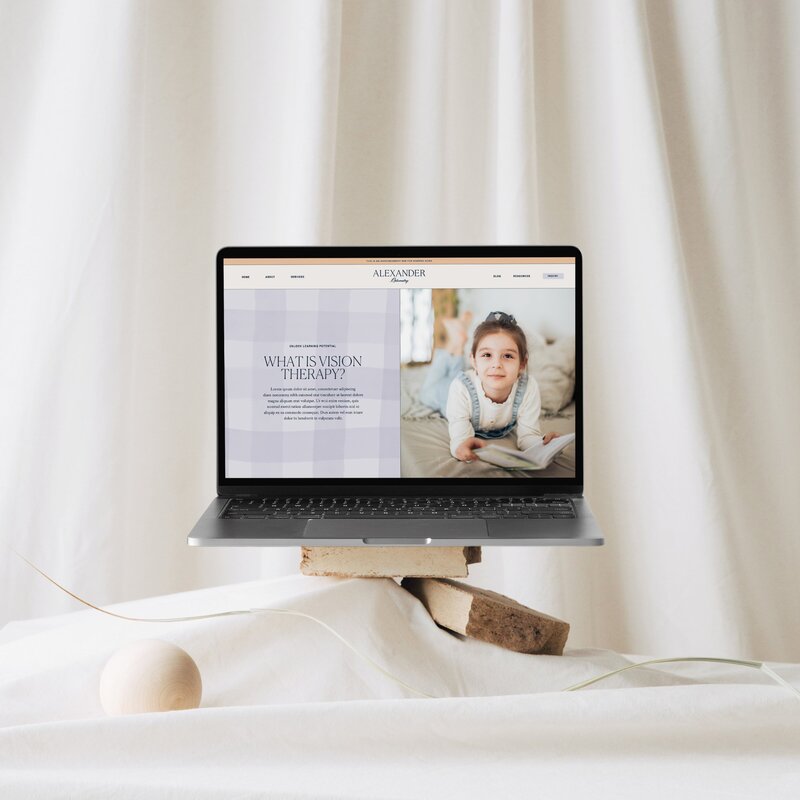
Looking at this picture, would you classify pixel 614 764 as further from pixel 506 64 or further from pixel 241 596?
pixel 506 64

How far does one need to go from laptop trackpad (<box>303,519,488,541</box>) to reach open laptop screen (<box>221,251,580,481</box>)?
103 millimetres

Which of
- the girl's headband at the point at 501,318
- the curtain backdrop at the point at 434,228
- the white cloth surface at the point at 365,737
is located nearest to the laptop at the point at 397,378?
the girl's headband at the point at 501,318

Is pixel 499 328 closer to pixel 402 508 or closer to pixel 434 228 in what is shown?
pixel 402 508

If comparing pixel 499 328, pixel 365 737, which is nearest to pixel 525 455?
pixel 499 328

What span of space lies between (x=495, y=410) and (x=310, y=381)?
0.68 feet

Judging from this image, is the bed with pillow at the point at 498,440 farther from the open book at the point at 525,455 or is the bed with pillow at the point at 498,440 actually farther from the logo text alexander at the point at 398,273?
the logo text alexander at the point at 398,273

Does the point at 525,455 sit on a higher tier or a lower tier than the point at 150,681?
higher

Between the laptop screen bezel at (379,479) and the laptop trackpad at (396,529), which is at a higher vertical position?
the laptop screen bezel at (379,479)

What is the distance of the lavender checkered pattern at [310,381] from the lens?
3.27ft

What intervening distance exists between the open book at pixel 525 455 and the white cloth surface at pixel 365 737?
258 millimetres

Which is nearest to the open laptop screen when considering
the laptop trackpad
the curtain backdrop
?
the laptop trackpad

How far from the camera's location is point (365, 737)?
65cm

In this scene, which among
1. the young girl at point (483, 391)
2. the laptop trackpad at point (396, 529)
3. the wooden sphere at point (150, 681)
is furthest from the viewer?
the young girl at point (483, 391)

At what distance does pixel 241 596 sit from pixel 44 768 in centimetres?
36
